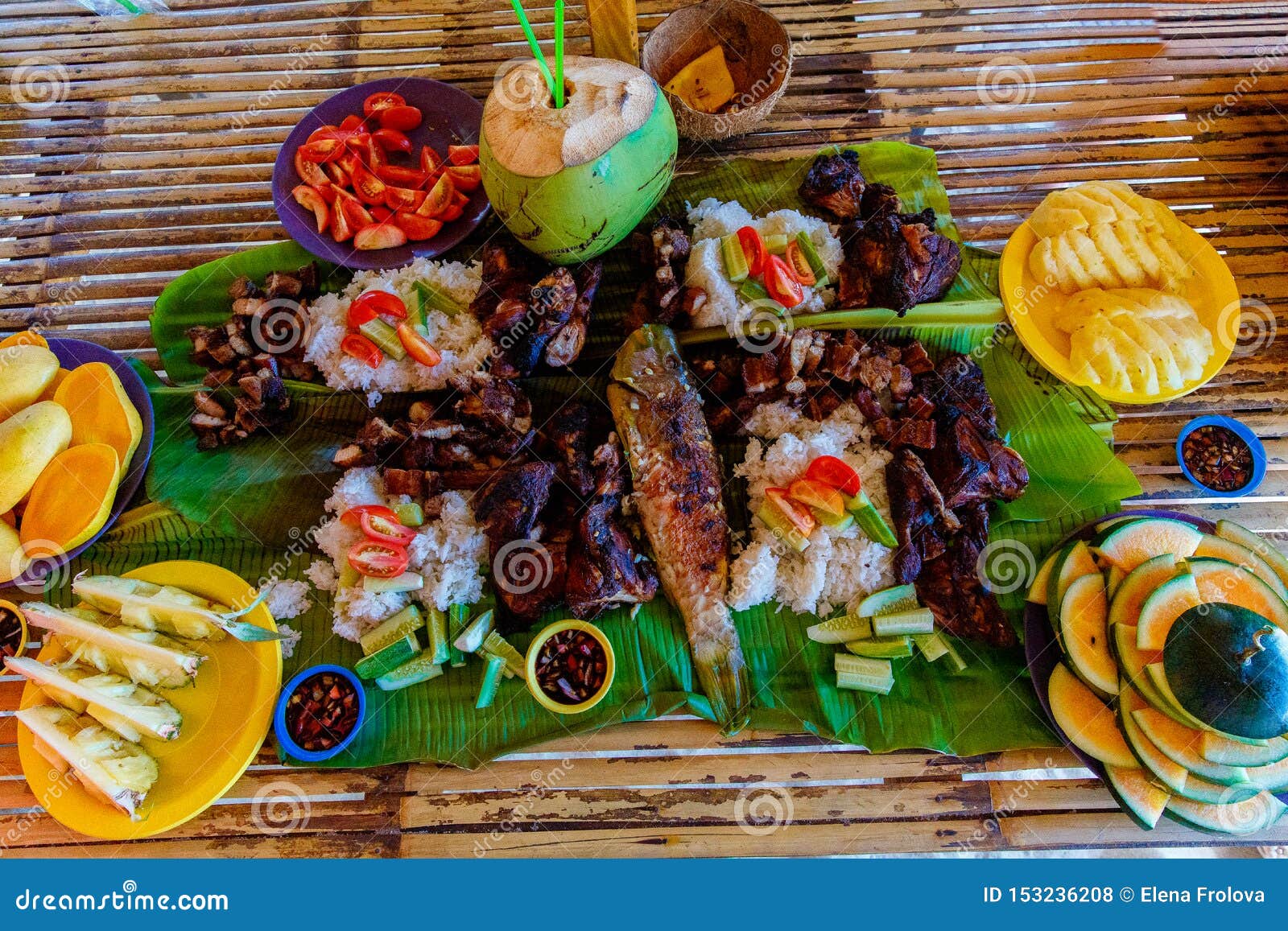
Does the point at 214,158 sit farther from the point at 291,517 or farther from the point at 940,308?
the point at 940,308

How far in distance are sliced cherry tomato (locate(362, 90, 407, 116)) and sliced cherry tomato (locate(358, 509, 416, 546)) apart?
9.36 ft

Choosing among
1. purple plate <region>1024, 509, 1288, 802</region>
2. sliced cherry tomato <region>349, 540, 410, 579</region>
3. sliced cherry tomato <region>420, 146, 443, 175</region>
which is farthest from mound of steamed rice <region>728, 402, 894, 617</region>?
sliced cherry tomato <region>420, 146, 443, 175</region>

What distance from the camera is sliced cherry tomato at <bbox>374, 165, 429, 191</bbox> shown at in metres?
4.63

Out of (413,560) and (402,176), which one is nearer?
(413,560)

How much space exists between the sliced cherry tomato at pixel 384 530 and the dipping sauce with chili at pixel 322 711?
2.34ft

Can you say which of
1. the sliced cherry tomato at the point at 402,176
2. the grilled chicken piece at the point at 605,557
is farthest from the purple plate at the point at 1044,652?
the sliced cherry tomato at the point at 402,176

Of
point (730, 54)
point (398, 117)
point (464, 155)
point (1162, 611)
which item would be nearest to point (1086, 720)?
point (1162, 611)

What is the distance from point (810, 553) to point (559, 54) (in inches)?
109

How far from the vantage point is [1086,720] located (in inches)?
138

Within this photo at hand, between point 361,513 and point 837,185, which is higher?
point 837,185

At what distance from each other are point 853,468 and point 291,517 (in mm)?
3149

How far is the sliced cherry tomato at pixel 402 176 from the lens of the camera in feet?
15.2

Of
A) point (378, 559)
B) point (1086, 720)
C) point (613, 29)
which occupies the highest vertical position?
point (613, 29)

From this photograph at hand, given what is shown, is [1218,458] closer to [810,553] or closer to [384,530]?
[810,553]
